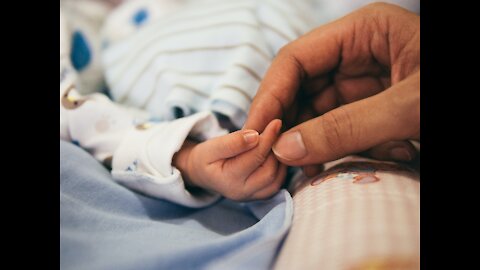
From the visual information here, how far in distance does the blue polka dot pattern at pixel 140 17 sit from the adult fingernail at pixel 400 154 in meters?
0.63

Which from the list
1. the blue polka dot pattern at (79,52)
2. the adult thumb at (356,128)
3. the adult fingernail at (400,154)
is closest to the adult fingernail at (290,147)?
the adult thumb at (356,128)

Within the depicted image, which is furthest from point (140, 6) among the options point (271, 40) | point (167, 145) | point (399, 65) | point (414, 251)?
point (414, 251)

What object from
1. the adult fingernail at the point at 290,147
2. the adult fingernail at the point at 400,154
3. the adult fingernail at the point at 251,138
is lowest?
the adult fingernail at the point at 400,154

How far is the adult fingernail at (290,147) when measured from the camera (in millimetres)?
406

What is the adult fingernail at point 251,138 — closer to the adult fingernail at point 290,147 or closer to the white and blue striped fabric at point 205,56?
the adult fingernail at point 290,147

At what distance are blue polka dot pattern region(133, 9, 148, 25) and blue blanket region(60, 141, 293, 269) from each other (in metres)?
0.43

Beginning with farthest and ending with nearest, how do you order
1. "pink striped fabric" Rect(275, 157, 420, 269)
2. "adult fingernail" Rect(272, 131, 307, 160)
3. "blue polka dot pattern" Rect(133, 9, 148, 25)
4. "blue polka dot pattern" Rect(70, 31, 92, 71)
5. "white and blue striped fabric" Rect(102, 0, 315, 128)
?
"blue polka dot pattern" Rect(133, 9, 148, 25)
"blue polka dot pattern" Rect(70, 31, 92, 71)
"white and blue striped fabric" Rect(102, 0, 315, 128)
"adult fingernail" Rect(272, 131, 307, 160)
"pink striped fabric" Rect(275, 157, 420, 269)

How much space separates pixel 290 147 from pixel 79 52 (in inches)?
19.8

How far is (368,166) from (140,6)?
663 millimetres

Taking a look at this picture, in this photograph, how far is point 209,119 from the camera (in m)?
0.53

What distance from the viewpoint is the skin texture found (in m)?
0.36

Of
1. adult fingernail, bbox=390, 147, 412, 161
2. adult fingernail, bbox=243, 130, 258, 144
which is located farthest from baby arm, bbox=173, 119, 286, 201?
adult fingernail, bbox=390, 147, 412, 161

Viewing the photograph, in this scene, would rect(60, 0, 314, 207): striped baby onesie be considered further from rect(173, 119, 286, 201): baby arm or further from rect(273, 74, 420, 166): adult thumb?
rect(273, 74, 420, 166): adult thumb

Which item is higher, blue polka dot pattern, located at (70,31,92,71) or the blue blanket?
blue polka dot pattern, located at (70,31,92,71)
